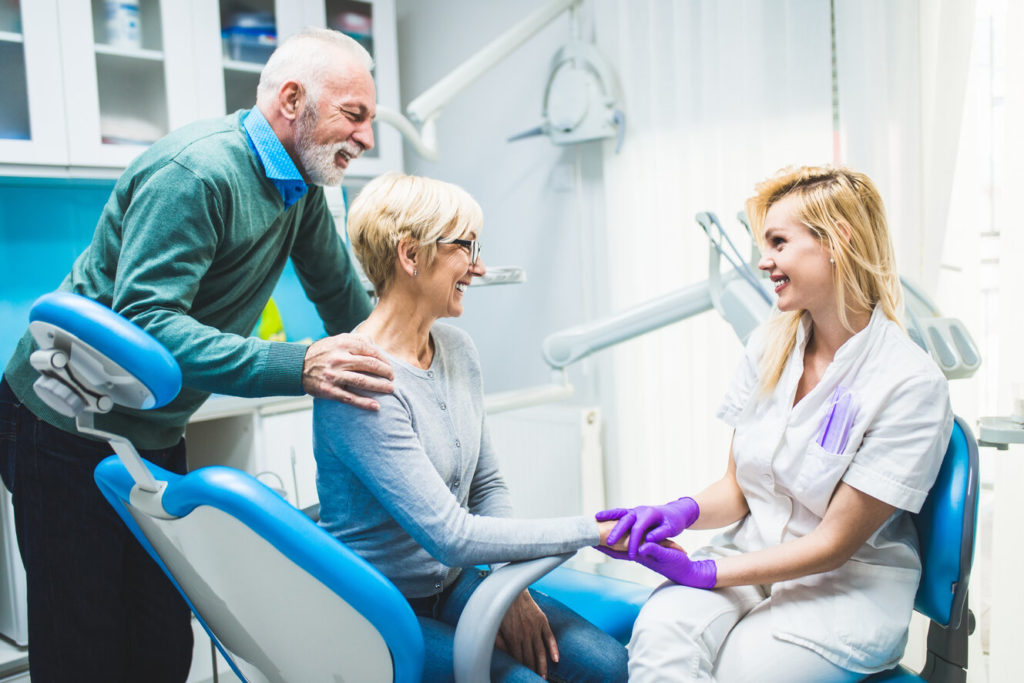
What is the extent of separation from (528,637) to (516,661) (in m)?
0.07

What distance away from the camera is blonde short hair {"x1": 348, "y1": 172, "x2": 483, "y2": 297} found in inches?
47.7

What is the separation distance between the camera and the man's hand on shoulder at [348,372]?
1.10 metres

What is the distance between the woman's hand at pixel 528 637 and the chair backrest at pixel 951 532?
0.53 m

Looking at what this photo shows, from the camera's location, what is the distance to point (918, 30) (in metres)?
1.99

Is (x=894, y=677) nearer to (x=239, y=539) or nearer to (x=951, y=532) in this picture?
(x=951, y=532)

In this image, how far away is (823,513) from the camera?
1.21 meters

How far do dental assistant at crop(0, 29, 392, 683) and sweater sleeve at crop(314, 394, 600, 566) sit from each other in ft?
0.65

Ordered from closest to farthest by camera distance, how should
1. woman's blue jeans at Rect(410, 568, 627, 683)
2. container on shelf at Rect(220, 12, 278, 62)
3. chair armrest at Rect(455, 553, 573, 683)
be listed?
chair armrest at Rect(455, 553, 573, 683)
woman's blue jeans at Rect(410, 568, 627, 683)
container on shelf at Rect(220, 12, 278, 62)

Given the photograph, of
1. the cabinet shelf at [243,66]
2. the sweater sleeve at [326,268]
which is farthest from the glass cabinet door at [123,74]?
the sweater sleeve at [326,268]

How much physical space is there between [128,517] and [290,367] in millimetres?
282

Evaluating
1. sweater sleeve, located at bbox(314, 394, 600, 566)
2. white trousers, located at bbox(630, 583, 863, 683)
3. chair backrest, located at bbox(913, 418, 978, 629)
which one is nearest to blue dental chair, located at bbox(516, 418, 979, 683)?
chair backrest, located at bbox(913, 418, 978, 629)

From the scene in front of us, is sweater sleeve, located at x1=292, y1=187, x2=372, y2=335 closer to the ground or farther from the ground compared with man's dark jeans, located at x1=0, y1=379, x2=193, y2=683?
farther from the ground

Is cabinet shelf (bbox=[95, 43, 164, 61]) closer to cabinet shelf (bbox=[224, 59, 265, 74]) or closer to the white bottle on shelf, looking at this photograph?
the white bottle on shelf

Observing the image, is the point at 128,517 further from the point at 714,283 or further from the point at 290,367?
the point at 714,283
